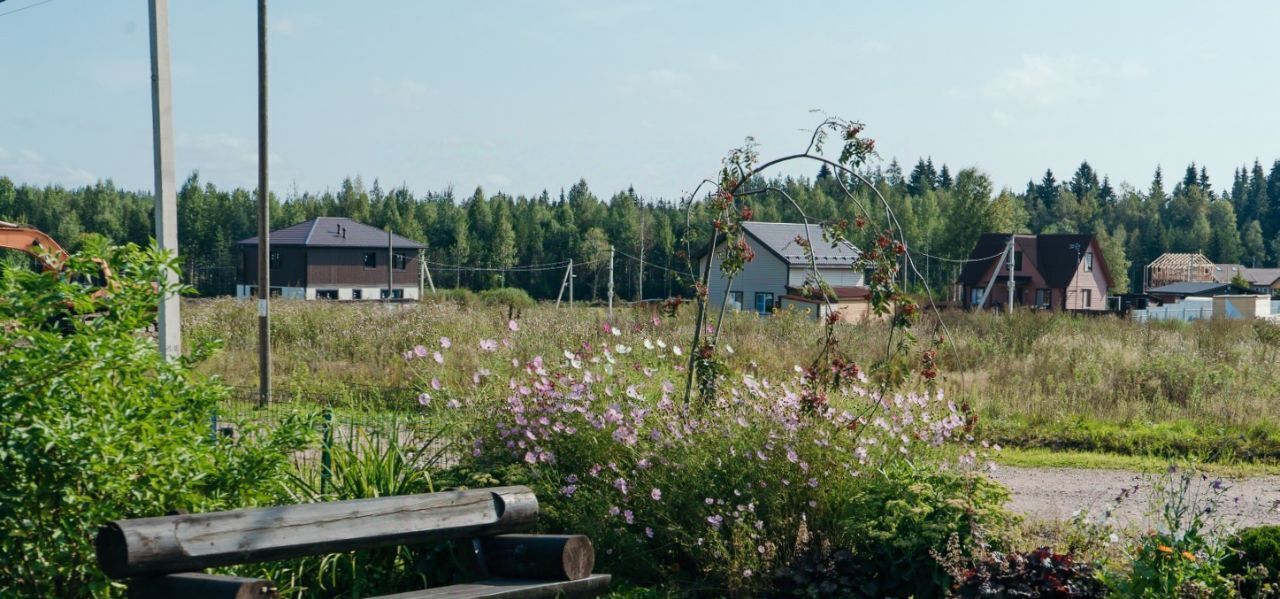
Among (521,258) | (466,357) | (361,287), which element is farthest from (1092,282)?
(466,357)

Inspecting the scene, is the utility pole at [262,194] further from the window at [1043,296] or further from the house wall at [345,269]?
the window at [1043,296]

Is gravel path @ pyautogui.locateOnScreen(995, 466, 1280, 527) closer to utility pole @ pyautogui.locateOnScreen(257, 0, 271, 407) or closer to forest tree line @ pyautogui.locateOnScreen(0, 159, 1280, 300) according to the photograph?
utility pole @ pyautogui.locateOnScreen(257, 0, 271, 407)

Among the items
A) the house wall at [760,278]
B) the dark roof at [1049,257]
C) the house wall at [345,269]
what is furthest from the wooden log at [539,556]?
the house wall at [345,269]

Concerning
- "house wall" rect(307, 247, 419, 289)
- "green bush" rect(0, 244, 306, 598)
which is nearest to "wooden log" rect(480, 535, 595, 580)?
"green bush" rect(0, 244, 306, 598)

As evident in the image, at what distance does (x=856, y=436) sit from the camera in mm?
6363

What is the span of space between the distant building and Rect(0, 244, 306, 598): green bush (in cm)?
5911

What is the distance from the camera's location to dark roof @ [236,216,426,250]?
212ft

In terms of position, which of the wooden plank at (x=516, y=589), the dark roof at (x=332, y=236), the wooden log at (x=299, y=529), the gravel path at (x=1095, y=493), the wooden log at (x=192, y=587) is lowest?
the gravel path at (x=1095, y=493)

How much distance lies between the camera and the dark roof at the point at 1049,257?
198 feet

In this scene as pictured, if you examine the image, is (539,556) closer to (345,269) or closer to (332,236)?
(332,236)

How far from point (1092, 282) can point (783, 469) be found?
63.0 metres

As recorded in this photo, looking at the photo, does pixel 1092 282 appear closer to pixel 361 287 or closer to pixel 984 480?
pixel 361 287

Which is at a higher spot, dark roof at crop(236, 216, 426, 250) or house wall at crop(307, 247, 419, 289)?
dark roof at crop(236, 216, 426, 250)

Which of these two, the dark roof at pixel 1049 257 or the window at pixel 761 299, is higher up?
the dark roof at pixel 1049 257
